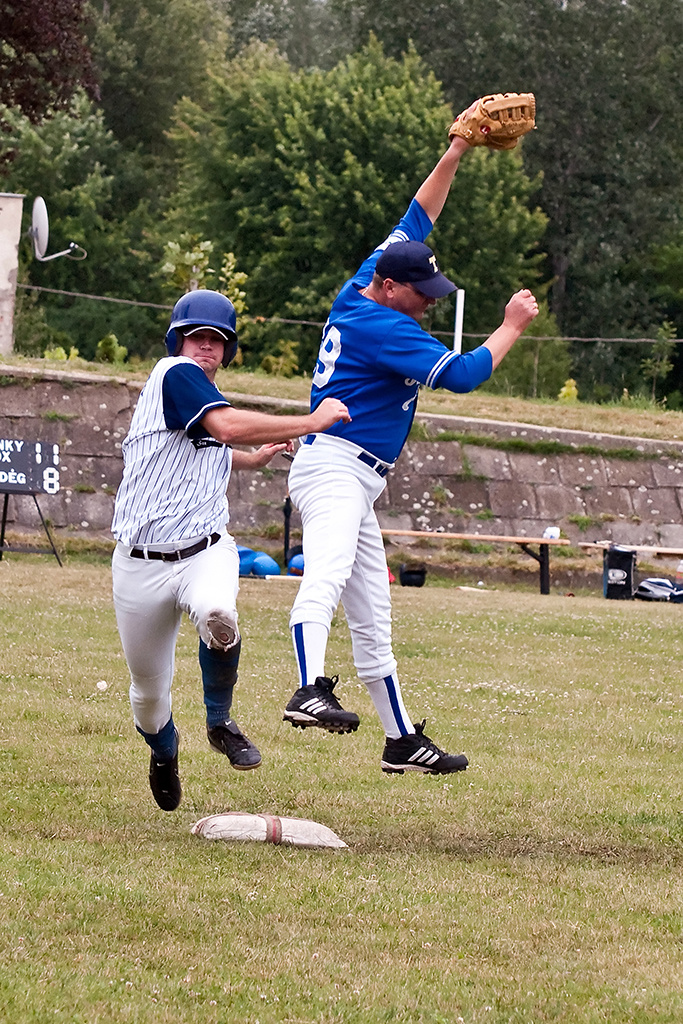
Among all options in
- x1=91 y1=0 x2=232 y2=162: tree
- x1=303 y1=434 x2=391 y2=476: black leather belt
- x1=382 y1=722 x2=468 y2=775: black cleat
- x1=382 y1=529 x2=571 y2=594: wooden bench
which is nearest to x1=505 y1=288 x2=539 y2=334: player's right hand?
x1=303 y1=434 x2=391 y2=476: black leather belt

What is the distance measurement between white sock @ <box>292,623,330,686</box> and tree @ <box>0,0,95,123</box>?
73.6 ft

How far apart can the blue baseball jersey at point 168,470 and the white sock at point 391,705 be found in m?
1.29

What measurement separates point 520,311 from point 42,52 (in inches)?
899

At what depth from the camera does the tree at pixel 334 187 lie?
44.1 metres

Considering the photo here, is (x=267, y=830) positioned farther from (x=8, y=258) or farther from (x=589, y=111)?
(x=589, y=111)

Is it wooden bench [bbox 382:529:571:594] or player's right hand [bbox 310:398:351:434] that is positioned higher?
player's right hand [bbox 310:398:351:434]

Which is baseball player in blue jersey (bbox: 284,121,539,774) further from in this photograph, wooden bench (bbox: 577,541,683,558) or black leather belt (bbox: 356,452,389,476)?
wooden bench (bbox: 577,541,683,558)

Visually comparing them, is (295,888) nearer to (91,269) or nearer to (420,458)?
(420,458)

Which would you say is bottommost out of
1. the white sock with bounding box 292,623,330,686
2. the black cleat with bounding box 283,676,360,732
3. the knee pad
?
the black cleat with bounding box 283,676,360,732

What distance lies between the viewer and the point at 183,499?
597 centimetres

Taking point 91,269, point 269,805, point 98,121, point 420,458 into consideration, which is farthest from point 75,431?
point 98,121

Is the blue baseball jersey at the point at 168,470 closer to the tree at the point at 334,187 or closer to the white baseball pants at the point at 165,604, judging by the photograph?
the white baseball pants at the point at 165,604

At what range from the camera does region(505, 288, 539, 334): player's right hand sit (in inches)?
250

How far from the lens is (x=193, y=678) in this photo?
1134cm
